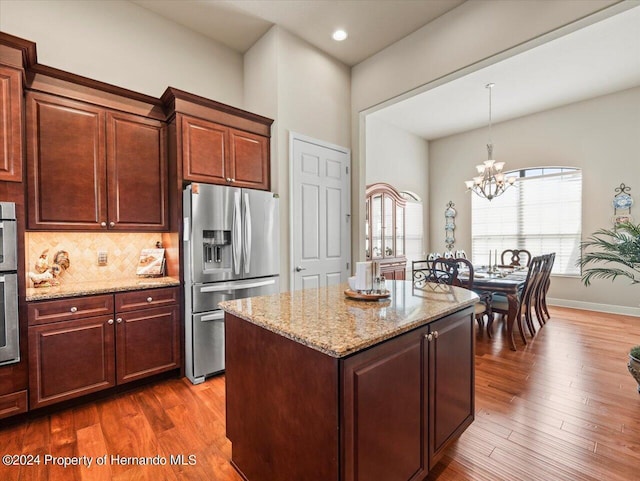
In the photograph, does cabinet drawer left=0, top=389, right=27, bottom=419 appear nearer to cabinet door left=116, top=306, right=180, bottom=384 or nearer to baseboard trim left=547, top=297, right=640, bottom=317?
cabinet door left=116, top=306, right=180, bottom=384

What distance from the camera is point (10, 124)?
210 centimetres

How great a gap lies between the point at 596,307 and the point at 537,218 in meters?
1.73

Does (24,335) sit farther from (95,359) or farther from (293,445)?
(293,445)

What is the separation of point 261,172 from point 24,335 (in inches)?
92.4

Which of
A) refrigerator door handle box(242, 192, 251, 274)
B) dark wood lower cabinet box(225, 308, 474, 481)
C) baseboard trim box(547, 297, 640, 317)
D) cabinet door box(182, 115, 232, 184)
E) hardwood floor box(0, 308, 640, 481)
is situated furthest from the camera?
baseboard trim box(547, 297, 640, 317)

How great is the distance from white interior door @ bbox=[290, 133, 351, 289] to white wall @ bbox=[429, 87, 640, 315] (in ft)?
12.8

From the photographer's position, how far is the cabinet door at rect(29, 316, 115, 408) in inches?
86.9

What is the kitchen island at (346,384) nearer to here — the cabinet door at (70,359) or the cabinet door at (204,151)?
the cabinet door at (70,359)

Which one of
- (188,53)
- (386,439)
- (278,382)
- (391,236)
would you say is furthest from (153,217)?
(391,236)

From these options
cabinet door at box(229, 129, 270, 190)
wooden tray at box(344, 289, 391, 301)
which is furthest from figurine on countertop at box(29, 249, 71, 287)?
wooden tray at box(344, 289, 391, 301)

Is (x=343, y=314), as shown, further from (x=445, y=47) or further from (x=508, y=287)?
(x=445, y=47)

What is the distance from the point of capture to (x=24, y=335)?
2.16 meters

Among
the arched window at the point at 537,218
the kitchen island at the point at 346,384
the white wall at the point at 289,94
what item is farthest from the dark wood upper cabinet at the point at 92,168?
the arched window at the point at 537,218

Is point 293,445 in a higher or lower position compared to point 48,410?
higher
